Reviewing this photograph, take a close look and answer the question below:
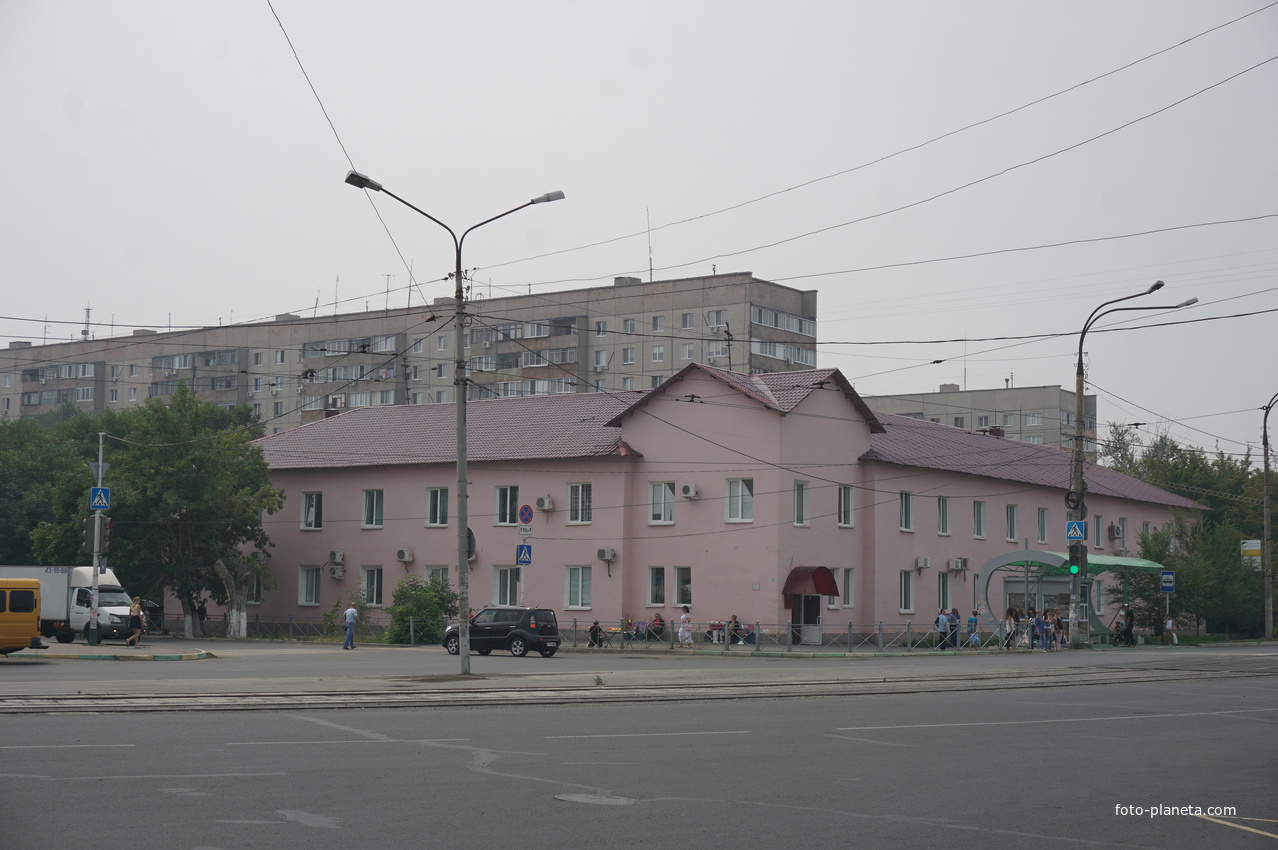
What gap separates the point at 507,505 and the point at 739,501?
9.29m

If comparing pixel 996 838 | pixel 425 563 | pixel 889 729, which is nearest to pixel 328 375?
pixel 425 563

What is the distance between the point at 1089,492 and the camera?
58.2 m

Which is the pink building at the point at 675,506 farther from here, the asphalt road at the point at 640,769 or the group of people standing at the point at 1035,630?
the asphalt road at the point at 640,769

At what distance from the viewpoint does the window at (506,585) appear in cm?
4681

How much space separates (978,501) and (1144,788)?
42.3 metres

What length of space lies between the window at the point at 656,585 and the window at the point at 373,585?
454 inches

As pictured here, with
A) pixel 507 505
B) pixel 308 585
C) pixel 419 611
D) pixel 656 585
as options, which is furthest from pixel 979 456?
pixel 308 585

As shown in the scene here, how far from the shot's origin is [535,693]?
20266mm

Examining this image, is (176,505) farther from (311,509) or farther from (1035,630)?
(1035,630)

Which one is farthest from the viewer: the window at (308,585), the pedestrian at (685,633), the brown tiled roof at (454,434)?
the window at (308,585)

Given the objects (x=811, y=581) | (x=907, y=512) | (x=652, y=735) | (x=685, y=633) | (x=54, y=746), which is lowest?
(x=685, y=633)

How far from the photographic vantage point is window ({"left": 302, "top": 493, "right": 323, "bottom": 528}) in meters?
52.0

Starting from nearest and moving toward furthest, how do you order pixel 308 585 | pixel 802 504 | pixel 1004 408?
pixel 802 504
pixel 308 585
pixel 1004 408

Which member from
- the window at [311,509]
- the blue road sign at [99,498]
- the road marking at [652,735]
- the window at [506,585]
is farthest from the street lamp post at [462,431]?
the window at [311,509]
